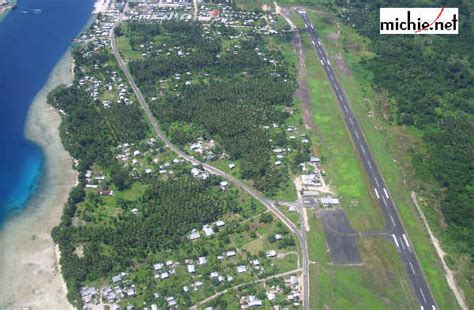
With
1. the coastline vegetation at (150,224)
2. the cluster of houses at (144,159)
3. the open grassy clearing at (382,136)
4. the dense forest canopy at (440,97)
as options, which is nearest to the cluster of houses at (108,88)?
the coastline vegetation at (150,224)

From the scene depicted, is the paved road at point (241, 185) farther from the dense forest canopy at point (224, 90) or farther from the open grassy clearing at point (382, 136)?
the open grassy clearing at point (382, 136)

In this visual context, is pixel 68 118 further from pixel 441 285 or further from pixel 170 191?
pixel 441 285

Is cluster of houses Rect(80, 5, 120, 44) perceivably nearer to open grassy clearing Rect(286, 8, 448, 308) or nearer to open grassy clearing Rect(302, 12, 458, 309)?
open grassy clearing Rect(286, 8, 448, 308)

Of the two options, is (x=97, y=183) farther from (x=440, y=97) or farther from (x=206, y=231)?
(x=440, y=97)

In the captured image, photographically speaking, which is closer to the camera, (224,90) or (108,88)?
(224,90)

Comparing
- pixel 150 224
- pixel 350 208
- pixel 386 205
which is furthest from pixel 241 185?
pixel 386 205

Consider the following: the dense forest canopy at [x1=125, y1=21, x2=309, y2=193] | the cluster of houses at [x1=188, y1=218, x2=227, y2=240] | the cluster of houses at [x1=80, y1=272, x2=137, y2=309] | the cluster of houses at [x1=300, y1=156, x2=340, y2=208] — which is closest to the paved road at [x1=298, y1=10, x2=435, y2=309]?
the cluster of houses at [x1=300, y1=156, x2=340, y2=208]
